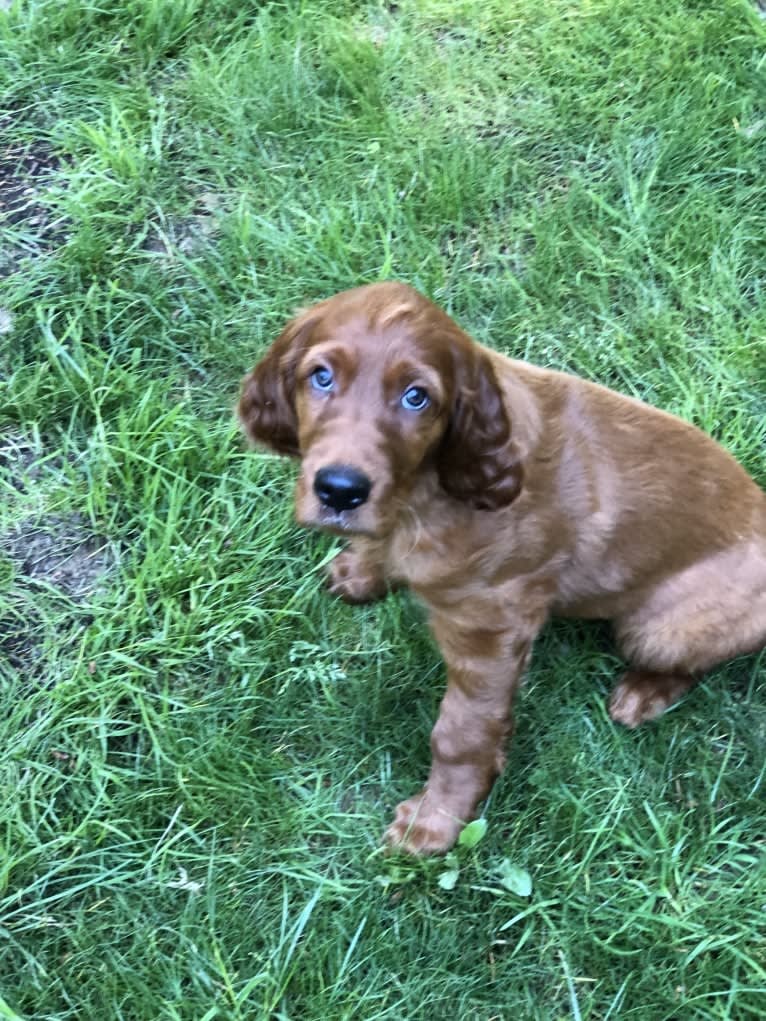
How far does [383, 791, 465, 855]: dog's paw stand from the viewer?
10.8 ft

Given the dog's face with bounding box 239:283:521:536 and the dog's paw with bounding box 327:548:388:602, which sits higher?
the dog's face with bounding box 239:283:521:536

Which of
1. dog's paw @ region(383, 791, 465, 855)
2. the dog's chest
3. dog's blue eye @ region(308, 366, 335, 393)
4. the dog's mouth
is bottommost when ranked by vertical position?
dog's paw @ region(383, 791, 465, 855)

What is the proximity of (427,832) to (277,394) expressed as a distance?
1.57m

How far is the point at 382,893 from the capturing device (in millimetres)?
3252

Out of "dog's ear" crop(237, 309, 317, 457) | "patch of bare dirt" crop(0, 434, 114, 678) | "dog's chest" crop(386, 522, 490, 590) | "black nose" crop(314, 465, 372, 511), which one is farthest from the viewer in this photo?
"patch of bare dirt" crop(0, 434, 114, 678)

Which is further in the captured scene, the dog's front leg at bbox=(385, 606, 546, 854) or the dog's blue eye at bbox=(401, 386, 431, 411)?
the dog's front leg at bbox=(385, 606, 546, 854)

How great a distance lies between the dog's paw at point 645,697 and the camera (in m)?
3.54

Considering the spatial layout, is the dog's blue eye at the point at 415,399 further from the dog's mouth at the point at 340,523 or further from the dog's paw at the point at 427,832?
the dog's paw at the point at 427,832

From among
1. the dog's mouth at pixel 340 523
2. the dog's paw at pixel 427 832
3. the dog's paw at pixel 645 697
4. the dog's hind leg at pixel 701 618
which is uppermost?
the dog's mouth at pixel 340 523

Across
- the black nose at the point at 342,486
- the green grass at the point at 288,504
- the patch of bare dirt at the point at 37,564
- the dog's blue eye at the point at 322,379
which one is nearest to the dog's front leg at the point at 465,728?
the green grass at the point at 288,504

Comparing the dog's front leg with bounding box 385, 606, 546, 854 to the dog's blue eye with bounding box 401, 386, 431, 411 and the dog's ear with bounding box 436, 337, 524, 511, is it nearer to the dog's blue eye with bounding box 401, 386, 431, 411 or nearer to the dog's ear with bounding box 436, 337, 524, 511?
the dog's ear with bounding box 436, 337, 524, 511

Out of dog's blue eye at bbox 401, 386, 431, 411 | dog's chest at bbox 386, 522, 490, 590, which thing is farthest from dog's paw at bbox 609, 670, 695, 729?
dog's blue eye at bbox 401, 386, 431, 411

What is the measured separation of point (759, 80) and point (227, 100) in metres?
2.71

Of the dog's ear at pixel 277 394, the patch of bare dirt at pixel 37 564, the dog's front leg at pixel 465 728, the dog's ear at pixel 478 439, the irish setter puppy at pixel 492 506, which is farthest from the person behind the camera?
the patch of bare dirt at pixel 37 564
